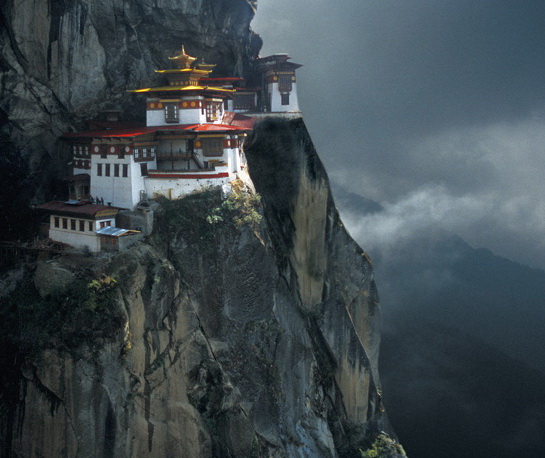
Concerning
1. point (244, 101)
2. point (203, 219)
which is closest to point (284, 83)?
point (244, 101)

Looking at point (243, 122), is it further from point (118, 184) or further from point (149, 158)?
point (118, 184)

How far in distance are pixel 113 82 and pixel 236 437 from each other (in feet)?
78.2

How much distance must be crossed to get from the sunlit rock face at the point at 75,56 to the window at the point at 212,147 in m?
7.64

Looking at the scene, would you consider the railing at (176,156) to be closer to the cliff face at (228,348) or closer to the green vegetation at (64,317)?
the cliff face at (228,348)

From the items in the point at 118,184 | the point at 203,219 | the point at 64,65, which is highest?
the point at 64,65

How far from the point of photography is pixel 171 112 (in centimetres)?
4138

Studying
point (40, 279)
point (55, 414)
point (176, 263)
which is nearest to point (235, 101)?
point (176, 263)

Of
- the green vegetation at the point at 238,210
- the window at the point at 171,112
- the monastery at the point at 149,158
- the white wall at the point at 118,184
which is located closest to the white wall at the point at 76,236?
the monastery at the point at 149,158

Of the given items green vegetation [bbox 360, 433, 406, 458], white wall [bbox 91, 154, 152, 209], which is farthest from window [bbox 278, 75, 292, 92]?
green vegetation [bbox 360, 433, 406, 458]

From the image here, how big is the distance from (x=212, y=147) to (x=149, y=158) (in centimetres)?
388

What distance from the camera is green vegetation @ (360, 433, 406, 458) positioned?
45.9 meters

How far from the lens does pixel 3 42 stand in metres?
37.5

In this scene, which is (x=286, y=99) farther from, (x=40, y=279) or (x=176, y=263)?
(x=40, y=279)

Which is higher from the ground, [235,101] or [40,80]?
[235,101]
